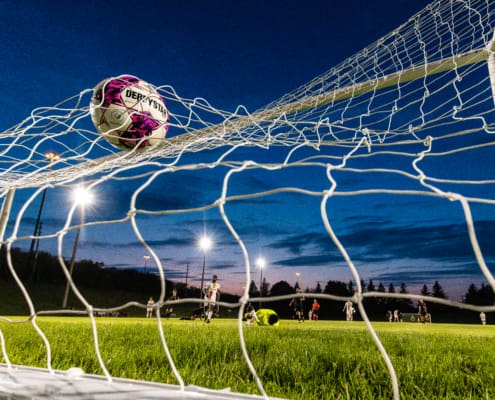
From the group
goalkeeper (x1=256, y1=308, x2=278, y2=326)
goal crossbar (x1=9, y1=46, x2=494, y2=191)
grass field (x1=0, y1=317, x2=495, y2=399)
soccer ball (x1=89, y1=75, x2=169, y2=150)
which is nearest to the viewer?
grass field (x1=0, y1=317, x2=495, y2=399)

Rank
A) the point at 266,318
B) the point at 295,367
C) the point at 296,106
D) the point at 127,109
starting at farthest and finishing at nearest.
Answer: the point at 266,318 → the point at 296,106 → the point at 127,109 → the point at 295,367

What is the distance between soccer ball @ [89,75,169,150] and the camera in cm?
338

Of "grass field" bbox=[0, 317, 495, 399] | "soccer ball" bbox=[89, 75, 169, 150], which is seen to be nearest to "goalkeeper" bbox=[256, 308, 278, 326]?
"grass field" bbox=[0, 317, 495, 399]

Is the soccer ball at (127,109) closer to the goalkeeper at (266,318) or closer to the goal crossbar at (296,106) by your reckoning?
the goal crossbar at (296,106)

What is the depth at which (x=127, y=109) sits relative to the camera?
11.1 ft

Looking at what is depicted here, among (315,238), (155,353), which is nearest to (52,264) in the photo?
(315,238)

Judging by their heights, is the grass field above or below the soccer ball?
below

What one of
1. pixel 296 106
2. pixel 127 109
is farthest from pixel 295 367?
pixel 296 106

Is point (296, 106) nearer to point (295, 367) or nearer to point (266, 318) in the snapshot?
point (295, 367)

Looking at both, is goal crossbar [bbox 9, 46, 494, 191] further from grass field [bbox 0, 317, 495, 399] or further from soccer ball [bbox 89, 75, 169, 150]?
grass field [bbox 0, 317, 495, 399]

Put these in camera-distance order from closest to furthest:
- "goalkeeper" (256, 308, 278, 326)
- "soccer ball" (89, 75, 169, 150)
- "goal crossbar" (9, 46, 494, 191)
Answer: "goal crossbar" (9, 46, 494, 191), "soccer ball" (89, 75, 169, 150), "goalkeeper" (256, 308, 278, 326)

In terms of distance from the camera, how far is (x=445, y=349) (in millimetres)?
2992

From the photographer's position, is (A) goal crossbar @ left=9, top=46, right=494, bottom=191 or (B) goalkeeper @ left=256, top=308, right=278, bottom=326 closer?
(A) goal crossbar @ left=9, top=46, right=494, bottom=191

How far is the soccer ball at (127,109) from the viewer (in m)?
3.38
